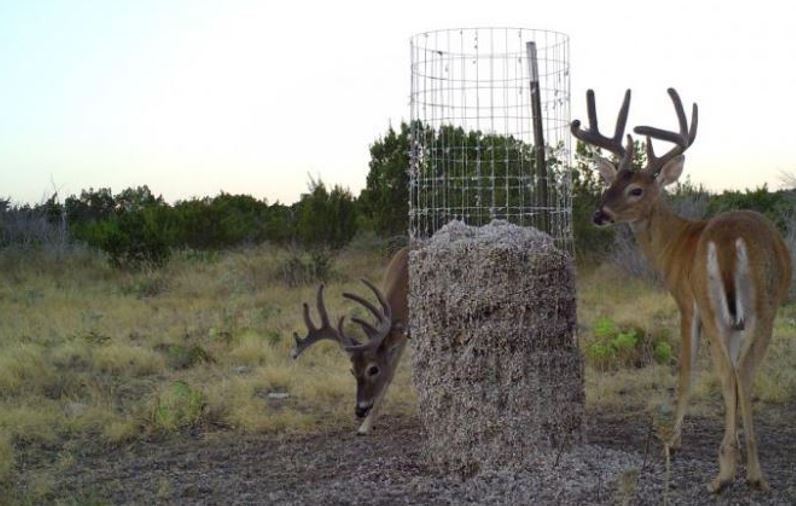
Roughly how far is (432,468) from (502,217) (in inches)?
88.1

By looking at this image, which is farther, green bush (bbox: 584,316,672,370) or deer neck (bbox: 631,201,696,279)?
green bush (bbox: 584,316,672,370)

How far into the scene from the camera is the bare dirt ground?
6.66m

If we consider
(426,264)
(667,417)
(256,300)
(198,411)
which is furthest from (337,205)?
(667,417)

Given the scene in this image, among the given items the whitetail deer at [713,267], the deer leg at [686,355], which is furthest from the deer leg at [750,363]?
the deer leg at [686,355]

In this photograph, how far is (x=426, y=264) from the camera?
7.45 metres

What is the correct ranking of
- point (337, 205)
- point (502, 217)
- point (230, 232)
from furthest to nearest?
point (230, 232) < point (337, 205) < point (502, 217)

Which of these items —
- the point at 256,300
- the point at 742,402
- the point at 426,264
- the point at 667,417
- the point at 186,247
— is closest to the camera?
the point at 667,417

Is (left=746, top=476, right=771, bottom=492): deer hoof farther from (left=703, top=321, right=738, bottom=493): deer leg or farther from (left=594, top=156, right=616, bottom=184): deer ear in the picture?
(left=594, top=156, right=616, bottom=184): deer ear

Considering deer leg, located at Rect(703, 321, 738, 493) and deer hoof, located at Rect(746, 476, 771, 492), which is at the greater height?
deer leg, located at Rect(703, 321, 738, 493)

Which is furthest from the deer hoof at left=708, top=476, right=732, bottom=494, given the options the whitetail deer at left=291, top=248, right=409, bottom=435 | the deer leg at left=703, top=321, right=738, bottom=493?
the whitetail deer at left=291, top=248, right=409, bottom=435

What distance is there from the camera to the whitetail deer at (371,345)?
886cm

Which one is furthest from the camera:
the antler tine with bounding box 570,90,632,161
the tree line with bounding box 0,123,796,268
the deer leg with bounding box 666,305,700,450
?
the tree line with bounding box 0,123,796,268

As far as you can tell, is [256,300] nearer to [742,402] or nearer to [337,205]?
[337,205]

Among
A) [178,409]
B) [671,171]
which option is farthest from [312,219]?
[671,171]
